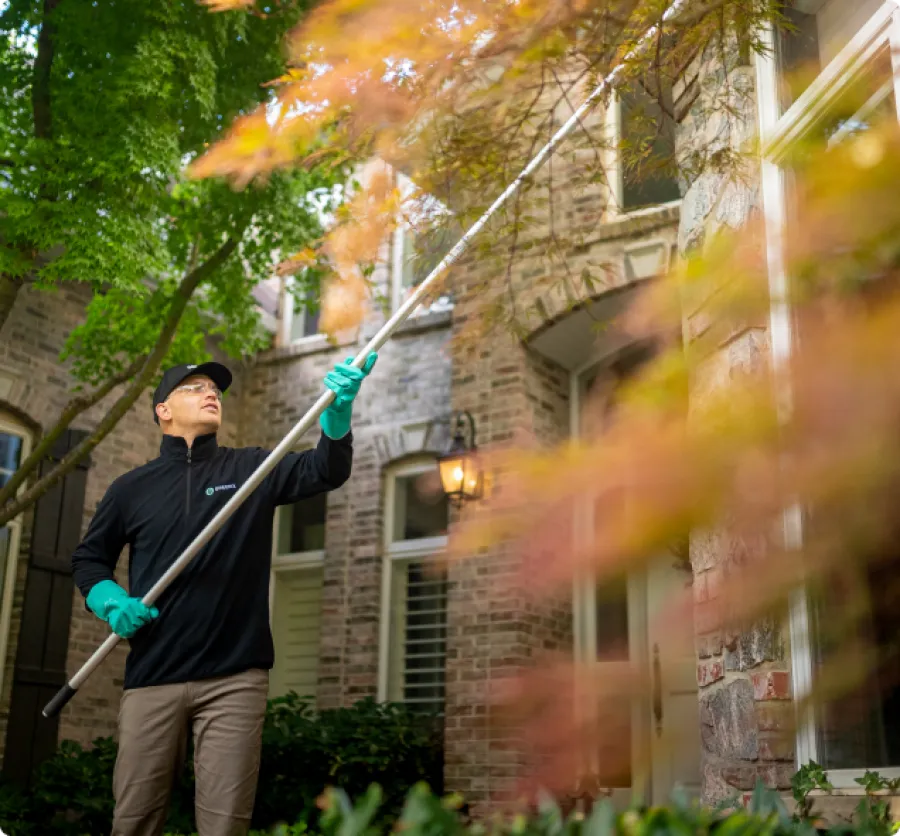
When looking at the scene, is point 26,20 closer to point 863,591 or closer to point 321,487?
point 321,487

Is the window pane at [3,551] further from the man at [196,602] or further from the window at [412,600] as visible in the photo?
the man at [196,602]

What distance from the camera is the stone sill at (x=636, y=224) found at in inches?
264

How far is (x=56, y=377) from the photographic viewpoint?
26.1ft

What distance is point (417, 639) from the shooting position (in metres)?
7.90

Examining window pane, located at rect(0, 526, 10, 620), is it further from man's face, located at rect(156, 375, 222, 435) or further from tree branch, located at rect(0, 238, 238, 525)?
man's face, located at rect(156, 375, 222, 435)

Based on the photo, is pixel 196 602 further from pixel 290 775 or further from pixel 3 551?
pixel 3 551

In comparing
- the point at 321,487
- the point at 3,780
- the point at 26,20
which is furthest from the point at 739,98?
the point at 3,780

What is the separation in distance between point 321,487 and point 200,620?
1.69 ft

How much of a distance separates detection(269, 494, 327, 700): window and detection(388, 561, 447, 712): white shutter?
2.80 ft

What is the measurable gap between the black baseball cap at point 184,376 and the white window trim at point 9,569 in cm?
439

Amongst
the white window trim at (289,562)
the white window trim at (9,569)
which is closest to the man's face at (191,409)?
the white window trim at (9,569)

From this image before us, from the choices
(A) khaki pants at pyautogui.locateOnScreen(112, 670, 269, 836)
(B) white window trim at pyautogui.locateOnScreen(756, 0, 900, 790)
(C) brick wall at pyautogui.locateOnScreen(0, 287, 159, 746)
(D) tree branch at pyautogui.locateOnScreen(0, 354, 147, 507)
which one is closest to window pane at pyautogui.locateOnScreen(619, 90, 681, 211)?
(B) white window trim at pyautogui.locateOnScreen(756, 0, 900, 790)

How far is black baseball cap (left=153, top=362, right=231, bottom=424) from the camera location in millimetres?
3520

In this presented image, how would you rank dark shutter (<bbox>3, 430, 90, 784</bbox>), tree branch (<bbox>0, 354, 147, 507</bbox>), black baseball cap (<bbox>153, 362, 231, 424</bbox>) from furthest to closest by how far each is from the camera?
1. dark shutter (<bbox>3, 430, 90, 784</bbox>)
2. tree branch (<bbox>0, 354, 147, 507</bbox>)
3. black baseball cap (<bbox>153, 362, 231, 424</bbox>)
